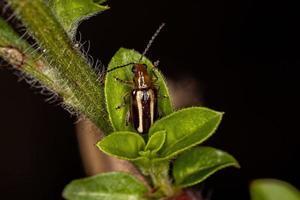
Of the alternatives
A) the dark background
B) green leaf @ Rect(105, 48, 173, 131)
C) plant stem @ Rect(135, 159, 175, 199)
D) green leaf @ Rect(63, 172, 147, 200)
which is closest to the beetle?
green leaf @ Rect(105, 48, 173, 131)

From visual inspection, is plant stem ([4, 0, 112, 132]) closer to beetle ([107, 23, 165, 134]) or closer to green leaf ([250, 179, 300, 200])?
beetle ([107, 23, 165, 134])

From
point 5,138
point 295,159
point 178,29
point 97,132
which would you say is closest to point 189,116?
point 97,132

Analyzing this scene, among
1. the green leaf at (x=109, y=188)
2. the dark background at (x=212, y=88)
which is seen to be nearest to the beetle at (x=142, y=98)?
the green leaf at (x=109, y=188)

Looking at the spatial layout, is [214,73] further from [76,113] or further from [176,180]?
A: [76,113]

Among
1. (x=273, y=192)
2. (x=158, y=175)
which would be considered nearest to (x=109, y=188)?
(x=158, y=175)

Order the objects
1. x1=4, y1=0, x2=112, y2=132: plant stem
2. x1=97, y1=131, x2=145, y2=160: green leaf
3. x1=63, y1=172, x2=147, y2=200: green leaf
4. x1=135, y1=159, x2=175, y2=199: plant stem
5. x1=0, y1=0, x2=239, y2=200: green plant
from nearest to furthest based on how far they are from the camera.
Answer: x1=4, y1=0, x2=112, y2=132: plant stem
x1=0, y1=0, x2=239, y2=200: green plant
x1=97, y1=131, x2=145, y2=160: green leaf
x1=135, y1=159, x2=175, y2=199: plant stem
x1=63, y1=172, x2=147, y2=200: green leaf

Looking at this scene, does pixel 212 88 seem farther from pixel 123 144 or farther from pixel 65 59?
pixel 65 59

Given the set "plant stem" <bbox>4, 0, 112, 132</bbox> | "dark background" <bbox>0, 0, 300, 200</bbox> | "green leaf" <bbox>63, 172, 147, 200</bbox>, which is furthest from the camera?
"dark background" <bbox>0, 0, 300, 200</bbox>
